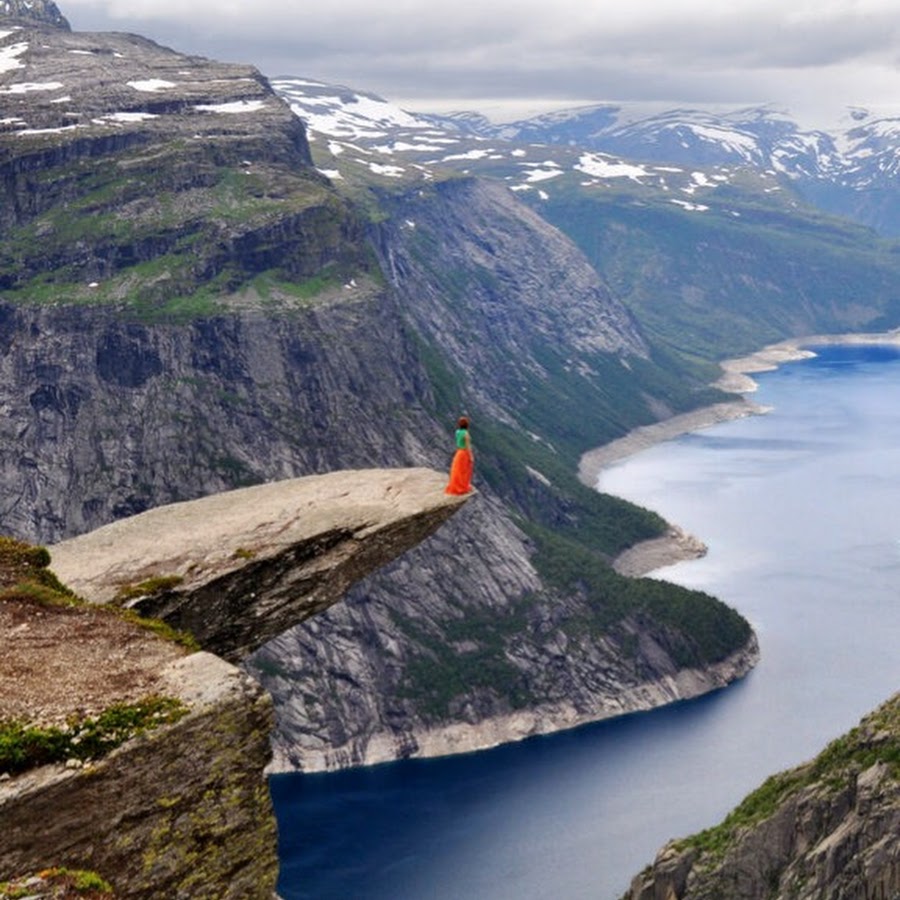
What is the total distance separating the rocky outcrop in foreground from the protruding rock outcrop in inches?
1775

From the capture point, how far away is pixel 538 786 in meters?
167

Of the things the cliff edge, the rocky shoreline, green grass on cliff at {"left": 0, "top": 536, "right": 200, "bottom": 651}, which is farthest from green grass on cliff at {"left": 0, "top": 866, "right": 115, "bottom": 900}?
the rocky shoreline

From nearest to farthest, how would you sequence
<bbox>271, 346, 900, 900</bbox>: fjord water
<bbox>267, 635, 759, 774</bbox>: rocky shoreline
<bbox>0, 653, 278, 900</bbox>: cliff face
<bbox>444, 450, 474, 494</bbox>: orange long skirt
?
<bbox>0, 653, 278, 900</bbox>: cliff face → <bbox>444, 450, 474, 494</bbox>: orange long skirt → <bbox>271, 346, 900, 900</bbox>: fjord water → <bbox>267, 635, 759, 774</bbox>: rocky shoreline

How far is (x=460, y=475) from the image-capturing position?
39.6 m

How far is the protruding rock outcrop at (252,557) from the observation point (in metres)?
36.9

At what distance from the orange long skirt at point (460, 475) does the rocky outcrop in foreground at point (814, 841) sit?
44652 millimetres

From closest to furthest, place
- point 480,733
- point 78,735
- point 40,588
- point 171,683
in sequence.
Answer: point 78,735, point 171,683, point 40,588, point 480,733

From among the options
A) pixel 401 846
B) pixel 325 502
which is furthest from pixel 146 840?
pixel 401 846

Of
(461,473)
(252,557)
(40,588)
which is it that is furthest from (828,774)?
(40,588)

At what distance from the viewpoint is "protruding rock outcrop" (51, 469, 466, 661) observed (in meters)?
36.9

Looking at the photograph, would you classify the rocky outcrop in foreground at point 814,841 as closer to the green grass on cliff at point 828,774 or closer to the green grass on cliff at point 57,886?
the green grass on cliff at point 828,774

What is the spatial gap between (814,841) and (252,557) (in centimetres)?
5324

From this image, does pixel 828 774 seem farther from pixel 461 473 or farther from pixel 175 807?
pixel 175 807

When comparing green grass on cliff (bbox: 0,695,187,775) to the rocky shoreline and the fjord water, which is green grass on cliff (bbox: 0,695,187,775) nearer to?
the fjord water
